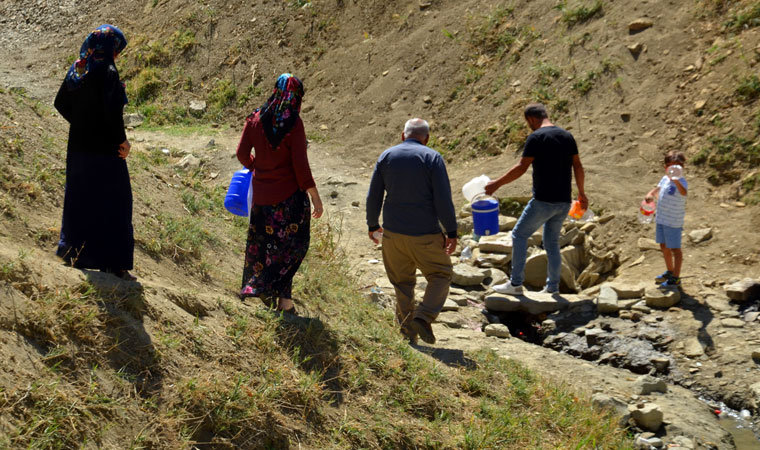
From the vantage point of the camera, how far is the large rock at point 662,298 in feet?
22.3

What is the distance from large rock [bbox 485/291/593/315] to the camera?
7.08 meters

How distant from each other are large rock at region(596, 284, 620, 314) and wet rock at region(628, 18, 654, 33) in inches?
226

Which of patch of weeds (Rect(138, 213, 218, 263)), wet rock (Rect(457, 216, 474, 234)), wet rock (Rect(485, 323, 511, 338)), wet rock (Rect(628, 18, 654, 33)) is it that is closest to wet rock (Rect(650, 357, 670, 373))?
wet rock (Rect(485, 323, 511, 338))

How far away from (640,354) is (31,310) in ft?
15.7

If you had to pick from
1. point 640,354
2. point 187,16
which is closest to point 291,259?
point 640,354

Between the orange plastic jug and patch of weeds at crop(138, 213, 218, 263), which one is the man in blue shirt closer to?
patch of weeds at crop(138, 213, 218, 263)

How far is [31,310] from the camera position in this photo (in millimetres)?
3570

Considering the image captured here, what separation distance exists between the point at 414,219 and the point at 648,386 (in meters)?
2.22

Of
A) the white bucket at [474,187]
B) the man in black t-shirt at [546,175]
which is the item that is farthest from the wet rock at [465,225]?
the man in black t-shirt at [546,175]

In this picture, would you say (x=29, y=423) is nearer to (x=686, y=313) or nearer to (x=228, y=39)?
(x=686, y=313)

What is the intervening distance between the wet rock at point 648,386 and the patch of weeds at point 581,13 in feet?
26.1

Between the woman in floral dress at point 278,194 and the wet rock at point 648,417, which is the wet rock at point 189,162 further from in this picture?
the wet rock at point 648,417

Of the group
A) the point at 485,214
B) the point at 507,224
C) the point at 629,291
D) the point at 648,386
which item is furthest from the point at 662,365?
the point at 507,224

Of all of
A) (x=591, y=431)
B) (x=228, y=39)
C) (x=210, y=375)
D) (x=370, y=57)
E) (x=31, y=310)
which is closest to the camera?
(x=31, y=310)
